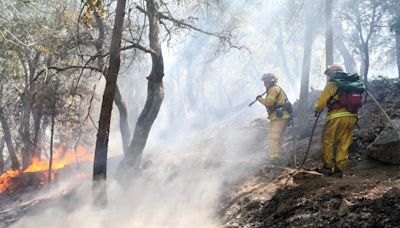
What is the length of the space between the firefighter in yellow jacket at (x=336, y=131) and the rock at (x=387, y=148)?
2.27 ft

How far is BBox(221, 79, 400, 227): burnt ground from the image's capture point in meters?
4.58

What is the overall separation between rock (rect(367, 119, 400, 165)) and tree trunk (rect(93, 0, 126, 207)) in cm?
519

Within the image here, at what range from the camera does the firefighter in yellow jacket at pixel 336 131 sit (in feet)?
22.3

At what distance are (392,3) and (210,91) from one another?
44733mm

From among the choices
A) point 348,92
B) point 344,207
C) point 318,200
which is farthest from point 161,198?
point 344,207

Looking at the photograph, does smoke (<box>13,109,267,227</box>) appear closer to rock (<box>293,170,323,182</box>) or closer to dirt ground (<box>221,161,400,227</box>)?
dirt ground (<box>221,161,400,227</box>)

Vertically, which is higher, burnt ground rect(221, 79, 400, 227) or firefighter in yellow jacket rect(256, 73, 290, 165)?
Result: firefighter in yellow jacket rect(256, 73, 290, 165)

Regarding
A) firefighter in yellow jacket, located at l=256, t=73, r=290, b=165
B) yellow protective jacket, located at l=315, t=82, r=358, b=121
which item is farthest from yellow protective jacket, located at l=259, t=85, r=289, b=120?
yellow protective jacket, located at l=315, t=82, r=358, b=121

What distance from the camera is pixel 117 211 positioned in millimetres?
8734

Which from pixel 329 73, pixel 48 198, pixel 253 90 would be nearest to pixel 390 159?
pixel 329 73

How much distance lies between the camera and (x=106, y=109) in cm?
771

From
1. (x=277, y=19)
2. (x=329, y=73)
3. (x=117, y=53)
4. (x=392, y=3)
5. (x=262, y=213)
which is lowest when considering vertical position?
(x=262, y=213)

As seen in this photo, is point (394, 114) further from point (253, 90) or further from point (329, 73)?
point (253, 90)

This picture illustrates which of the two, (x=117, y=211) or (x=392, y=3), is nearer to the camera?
(x=117, y=211)
